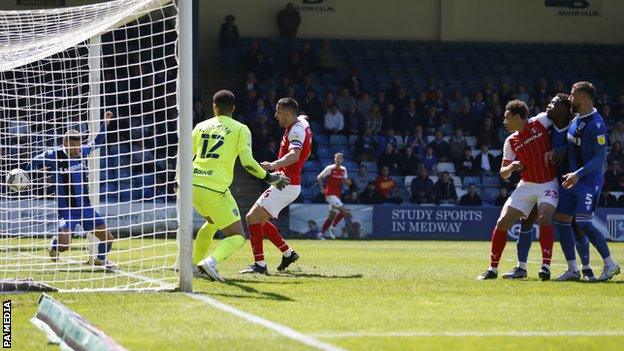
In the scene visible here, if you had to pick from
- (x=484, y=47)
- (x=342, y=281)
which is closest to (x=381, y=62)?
(x=484, y=47)

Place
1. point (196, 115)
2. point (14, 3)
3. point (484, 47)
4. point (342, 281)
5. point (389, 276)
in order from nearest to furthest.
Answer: point (342, 281) < point (389, 276) < point (196, 115) < point (14, 3) < point (484, 47)

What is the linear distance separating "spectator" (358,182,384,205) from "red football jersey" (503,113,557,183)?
16.0m

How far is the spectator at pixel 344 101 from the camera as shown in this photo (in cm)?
3244

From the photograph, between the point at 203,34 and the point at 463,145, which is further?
the point at 203,34

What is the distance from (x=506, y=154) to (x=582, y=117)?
108cm

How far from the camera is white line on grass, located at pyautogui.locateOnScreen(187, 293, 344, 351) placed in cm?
770

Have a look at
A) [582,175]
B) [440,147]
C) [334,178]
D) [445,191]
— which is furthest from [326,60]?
[582,175]

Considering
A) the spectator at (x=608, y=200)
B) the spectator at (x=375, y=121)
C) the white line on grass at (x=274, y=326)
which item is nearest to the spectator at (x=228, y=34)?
the spectator at (x=375, y=121)

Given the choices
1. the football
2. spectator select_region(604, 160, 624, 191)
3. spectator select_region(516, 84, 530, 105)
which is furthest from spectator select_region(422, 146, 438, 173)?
the football

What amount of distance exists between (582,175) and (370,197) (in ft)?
55.4

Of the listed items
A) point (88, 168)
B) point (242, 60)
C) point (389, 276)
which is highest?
point (242, 60)

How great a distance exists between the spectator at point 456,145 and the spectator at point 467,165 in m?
0.16

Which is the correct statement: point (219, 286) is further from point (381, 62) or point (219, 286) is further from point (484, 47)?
point (484, 47)

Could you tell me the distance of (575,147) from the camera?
13.3 meters
